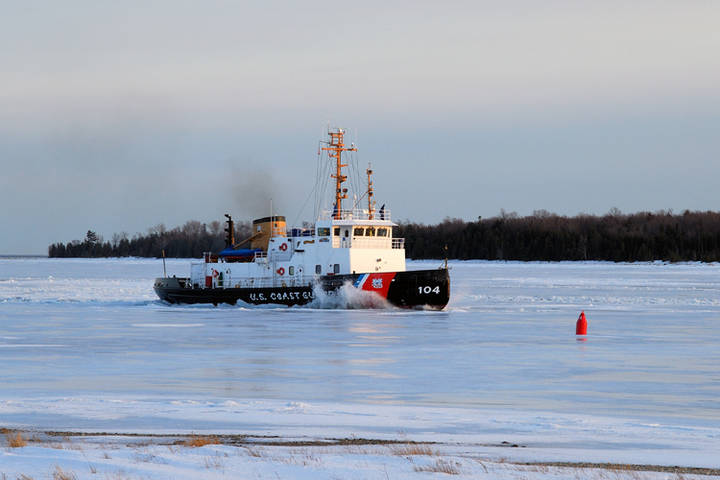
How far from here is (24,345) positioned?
24516 mm

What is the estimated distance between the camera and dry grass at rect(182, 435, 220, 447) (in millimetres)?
10250

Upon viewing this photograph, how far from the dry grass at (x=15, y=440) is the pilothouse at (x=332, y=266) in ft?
94.8

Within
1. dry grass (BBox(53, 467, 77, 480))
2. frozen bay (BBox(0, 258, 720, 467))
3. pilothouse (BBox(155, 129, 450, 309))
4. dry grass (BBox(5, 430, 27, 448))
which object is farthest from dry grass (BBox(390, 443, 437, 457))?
pilothouse (BBox(155, 129, 450, 309))

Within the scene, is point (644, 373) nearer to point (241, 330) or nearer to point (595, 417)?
point (595, 417)

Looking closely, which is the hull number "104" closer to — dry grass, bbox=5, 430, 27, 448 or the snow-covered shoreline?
the snow-covered shoreline

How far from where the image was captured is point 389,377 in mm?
17922

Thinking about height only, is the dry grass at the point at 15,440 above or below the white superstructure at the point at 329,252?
below

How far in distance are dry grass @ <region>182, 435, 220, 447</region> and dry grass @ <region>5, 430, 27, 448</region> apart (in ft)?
5.80

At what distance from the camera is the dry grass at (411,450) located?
9.77 m

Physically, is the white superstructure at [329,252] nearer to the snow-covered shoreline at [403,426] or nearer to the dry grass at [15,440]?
the snow-covered shoreline at [403,426]

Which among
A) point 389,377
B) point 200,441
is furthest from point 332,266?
point 200,441

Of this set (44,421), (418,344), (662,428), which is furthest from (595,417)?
Answer: (418,344)

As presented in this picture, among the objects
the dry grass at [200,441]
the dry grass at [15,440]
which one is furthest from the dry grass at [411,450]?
the dry grass at [15,440]

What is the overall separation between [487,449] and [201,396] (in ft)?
20.5
